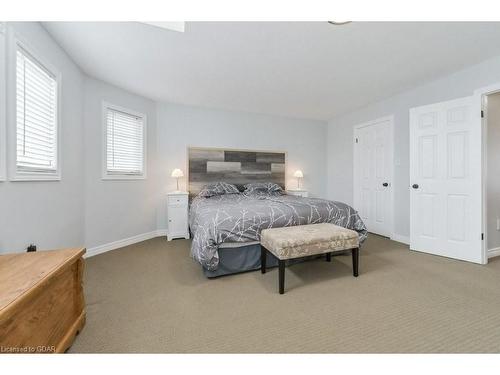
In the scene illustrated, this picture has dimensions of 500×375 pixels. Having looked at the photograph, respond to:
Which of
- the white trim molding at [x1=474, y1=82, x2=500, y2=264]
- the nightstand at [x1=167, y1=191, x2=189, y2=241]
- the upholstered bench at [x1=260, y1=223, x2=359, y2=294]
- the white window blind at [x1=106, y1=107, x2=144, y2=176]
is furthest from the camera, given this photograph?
the nightstand at [x1=167, y1=191, x2=189, y2=241]

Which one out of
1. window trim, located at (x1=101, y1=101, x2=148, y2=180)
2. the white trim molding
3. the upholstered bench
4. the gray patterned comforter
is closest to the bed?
the gray patterned comforter

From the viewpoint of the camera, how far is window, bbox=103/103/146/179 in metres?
3.10

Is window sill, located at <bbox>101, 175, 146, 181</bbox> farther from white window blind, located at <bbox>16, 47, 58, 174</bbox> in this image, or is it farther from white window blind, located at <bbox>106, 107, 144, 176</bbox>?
white window blind, located at <bbox>16, 47, 58, 174</bbox>

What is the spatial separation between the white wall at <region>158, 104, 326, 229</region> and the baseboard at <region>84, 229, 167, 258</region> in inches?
5.1

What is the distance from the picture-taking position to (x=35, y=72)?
1.86 m

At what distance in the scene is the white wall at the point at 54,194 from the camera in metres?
1.60

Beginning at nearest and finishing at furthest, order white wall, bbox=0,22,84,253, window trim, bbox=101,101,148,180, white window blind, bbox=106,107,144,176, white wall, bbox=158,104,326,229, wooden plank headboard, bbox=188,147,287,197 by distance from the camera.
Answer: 1. white wall, bbox=0,22,84,253
2. window trim, bbox=101,101,148,180
3. white window blind, bbox=106,107,144,176
4. white wall, bbox=158,104,326,229
5. wooden plank headboard, bbox=188,147,287,197

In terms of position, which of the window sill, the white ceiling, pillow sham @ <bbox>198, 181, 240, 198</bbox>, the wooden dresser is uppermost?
the white ceiling

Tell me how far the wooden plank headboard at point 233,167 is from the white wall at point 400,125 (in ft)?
3.98

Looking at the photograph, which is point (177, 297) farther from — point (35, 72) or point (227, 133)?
point (227, 133)

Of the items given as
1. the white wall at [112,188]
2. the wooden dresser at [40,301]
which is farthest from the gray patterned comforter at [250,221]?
the white wall at [112,188]

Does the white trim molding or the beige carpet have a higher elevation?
the white trim molding
